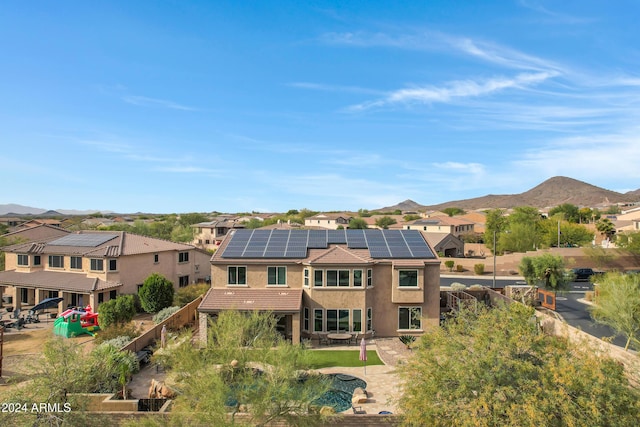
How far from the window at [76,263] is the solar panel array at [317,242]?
1754 centimetres

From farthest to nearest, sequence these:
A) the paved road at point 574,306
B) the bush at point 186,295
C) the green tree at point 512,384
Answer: the bush at point 186,295 → the paved road at point 574,306 → the green tree at point 512,384

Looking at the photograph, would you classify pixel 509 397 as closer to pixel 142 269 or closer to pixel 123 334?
pixel 123 334

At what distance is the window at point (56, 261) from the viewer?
40.3 metres

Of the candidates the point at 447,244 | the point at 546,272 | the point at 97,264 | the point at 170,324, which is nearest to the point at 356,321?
the point at 170,324

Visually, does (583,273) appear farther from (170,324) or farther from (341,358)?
(170,324)

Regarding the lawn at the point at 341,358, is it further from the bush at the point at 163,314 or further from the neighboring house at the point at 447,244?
the neighboring house at the point at 447,244

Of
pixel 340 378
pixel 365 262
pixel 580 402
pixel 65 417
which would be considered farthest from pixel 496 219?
pixel 65 417

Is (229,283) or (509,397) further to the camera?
(229,283)

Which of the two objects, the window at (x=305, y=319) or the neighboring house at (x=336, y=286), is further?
the window at (x=305, y=319)

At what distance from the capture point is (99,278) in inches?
1481

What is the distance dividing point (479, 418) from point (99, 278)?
36.2 metres

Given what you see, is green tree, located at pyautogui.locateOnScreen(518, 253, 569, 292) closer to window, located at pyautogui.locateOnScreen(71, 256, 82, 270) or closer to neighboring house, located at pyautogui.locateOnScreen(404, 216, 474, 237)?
window, located at pyautogui.locateOnScreen(71, 256, 82, 270)

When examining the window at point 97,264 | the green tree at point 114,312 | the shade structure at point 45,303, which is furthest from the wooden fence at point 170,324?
the shade structure at point 45,303

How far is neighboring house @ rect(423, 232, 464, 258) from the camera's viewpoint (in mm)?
71769
